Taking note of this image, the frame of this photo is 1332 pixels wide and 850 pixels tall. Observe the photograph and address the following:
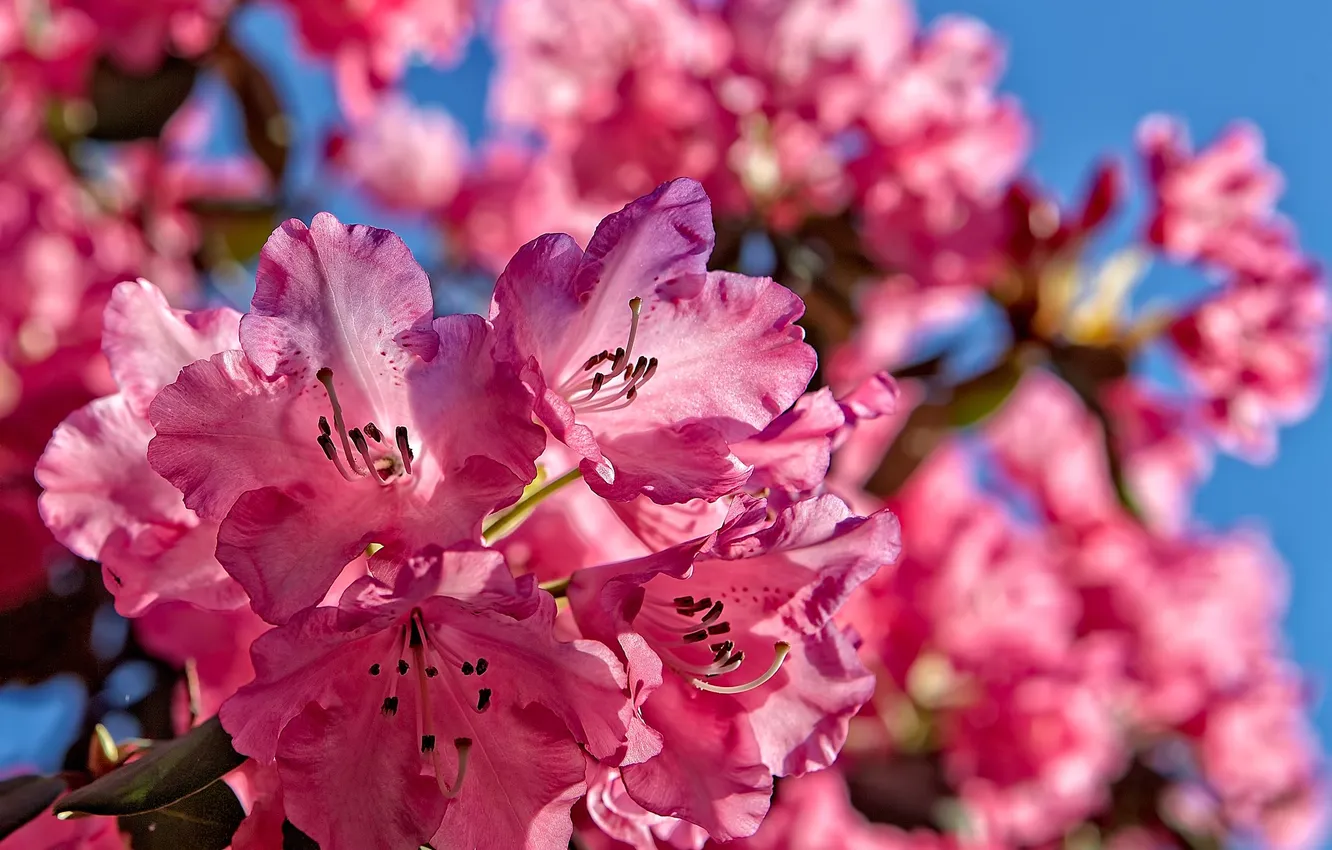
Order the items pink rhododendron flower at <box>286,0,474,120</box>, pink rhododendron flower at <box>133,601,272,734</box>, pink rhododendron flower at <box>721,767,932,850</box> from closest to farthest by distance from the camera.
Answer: pink rhododendron flower at <box>133,601,272,734</box> → pink rhododendron flower at <box>721,767,932,850</box> → pink rhododendron flower at <box>286,0,474,120</box>

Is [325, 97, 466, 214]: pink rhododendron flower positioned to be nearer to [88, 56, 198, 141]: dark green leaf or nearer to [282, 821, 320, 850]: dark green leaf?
[88, 56, 198, 141]: dark green leaf

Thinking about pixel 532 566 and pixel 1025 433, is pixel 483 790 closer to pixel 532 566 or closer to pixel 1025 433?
pixel 532 566

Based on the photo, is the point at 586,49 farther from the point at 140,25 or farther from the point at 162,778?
the point at 162,778

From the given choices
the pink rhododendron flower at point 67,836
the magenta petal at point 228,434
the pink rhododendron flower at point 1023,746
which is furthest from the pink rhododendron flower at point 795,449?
the pink rhododendron flower at point 1023,746

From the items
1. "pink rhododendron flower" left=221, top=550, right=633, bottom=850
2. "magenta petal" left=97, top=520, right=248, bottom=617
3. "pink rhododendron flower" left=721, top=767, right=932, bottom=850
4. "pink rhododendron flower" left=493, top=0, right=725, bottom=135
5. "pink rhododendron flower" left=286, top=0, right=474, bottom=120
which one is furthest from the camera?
"pink rhododendron flower" left=286, top=0, right=474, bottom=120

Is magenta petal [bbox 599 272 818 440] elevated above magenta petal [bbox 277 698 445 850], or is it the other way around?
magenta petal [bbox 599 272 818 440]

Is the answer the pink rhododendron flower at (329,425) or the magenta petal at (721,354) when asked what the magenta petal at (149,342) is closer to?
the pink rhododendron flower at (329,425)

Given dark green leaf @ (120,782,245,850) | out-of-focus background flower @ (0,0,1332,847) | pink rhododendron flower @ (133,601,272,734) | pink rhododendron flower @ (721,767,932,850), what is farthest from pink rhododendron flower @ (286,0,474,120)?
dark green leaf @ (120,782,245,850)
